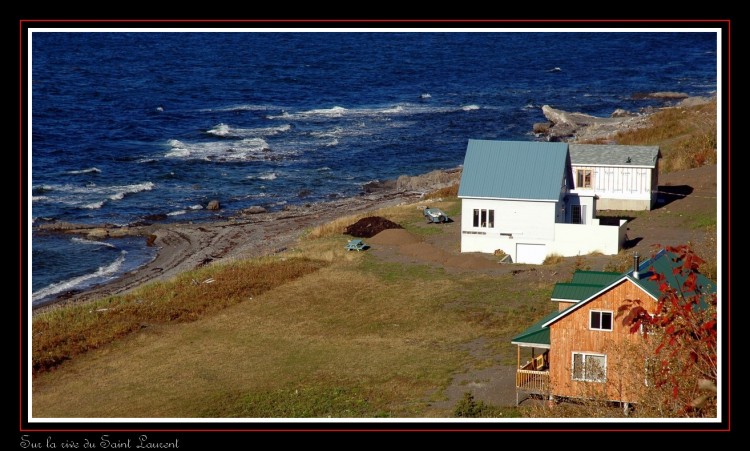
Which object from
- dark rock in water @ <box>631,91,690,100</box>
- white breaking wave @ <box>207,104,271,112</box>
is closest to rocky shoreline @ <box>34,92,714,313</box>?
dark rock in water @ <box>631,91,690,100</box>

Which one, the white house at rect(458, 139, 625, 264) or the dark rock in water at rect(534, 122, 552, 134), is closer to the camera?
the white house at rect(458, 139, 625, 264)

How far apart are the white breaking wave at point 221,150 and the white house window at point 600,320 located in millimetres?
62525

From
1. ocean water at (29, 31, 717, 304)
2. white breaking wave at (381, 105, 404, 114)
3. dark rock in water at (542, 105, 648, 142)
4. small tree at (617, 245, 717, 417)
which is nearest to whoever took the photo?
small tree at (617, 245, 717, 417)

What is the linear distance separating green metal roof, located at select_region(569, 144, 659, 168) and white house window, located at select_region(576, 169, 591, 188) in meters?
0.44

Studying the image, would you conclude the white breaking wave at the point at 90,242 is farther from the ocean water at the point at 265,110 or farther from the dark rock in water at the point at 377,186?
the dark rock in water at the point at 377,186

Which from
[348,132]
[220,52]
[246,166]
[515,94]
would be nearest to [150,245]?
[246,166]

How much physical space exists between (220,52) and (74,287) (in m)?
125

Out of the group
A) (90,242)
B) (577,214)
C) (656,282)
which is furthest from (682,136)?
(656,282)

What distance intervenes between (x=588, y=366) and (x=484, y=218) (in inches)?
826

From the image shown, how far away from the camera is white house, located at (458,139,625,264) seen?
49.6 m

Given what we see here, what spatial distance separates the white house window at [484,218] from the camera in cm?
5059

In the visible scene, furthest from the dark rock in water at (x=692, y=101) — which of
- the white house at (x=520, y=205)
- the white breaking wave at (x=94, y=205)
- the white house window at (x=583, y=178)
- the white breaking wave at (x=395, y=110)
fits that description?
the white breaking wave at (x=94, y=205)

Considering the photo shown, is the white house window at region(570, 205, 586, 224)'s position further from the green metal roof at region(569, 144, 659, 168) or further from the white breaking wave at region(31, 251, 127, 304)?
the white breaking wave at region(31, 251, 127, 304)

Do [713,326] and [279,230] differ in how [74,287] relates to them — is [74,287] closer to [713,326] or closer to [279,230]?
[279,230]
